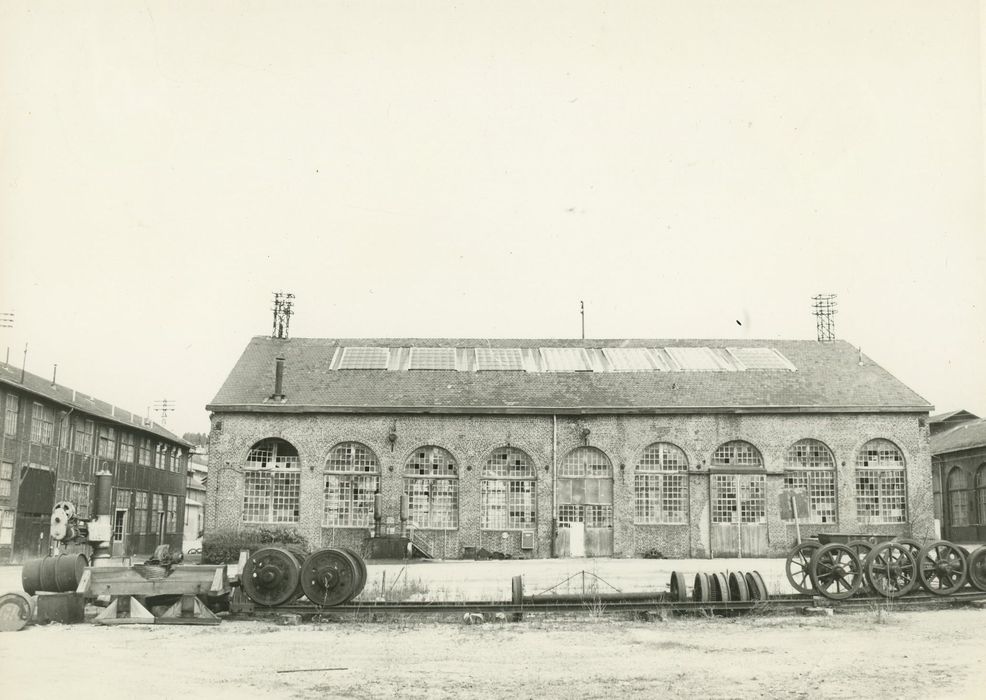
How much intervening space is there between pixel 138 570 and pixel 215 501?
43.2 feet

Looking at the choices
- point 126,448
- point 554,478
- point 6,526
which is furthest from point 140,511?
point 554,478

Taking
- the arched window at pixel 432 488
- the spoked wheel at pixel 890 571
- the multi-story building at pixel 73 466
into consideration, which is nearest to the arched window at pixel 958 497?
the arched window at pixel 432 488

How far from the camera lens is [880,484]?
27578mm

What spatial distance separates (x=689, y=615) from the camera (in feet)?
46.9

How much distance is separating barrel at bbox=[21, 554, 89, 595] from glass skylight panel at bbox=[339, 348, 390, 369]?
52.4ft

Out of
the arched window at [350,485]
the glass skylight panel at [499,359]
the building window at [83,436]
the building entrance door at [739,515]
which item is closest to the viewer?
the building entrance door at [739,515]

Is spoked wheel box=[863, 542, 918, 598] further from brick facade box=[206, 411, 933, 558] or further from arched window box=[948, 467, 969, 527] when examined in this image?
arched window box=[948, 467, 969, 527]

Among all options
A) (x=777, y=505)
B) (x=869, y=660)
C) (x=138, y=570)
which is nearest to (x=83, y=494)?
(x=138, y=570)

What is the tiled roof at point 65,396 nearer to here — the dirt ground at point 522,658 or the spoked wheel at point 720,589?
the dirt ground at point 522,658

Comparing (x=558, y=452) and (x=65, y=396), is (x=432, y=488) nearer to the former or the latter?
(x=558, y=452)

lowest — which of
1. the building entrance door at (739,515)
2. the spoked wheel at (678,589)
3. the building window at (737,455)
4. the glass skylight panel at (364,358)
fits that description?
the spoked wheel at (678,589)

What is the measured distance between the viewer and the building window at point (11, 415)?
1089 inches

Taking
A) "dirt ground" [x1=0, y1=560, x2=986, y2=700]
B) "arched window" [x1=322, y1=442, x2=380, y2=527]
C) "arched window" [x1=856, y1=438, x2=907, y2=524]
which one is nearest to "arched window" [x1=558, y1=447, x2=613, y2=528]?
"arched window" [x1=322, y1=442, x2=380, y2=527]

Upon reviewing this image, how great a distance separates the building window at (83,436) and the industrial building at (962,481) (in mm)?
32084
